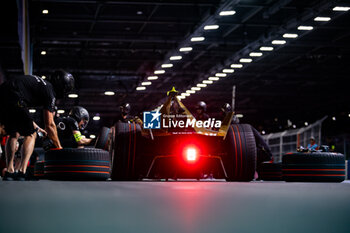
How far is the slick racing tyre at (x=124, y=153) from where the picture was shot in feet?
25.8

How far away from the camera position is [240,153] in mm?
7793

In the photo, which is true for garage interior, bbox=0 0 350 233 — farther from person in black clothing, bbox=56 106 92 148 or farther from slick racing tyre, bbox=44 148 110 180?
person in black clothing, bbox=56 106 92 148

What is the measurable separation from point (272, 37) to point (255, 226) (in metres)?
18.8

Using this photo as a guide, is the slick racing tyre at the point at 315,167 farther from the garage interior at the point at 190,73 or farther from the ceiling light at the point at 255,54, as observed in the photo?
the ceiling light at the point at 255,54

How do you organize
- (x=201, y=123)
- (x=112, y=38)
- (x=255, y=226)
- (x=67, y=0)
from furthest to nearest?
(x=112, y=38) < (x=67, y=0) < (x=201, y=123) < (x=255, y=226)

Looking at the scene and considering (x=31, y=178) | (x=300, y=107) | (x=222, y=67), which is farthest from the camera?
(x=300, y=107)

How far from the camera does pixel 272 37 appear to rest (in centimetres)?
2058

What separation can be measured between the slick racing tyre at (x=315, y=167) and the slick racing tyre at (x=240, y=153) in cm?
93

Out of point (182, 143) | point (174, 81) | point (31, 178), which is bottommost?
point (31, 178)

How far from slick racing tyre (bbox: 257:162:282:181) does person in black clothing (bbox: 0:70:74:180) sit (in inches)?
180

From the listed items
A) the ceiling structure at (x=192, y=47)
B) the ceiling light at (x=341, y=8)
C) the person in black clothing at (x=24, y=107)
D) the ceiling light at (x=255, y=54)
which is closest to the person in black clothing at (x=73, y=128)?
the person in black clothing at (x=24, y=107)

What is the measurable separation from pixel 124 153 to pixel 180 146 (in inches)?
31.0

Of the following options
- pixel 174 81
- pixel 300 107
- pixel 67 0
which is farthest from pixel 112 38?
pixel 300 107

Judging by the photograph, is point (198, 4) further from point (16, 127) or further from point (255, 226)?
point (255, 226)
